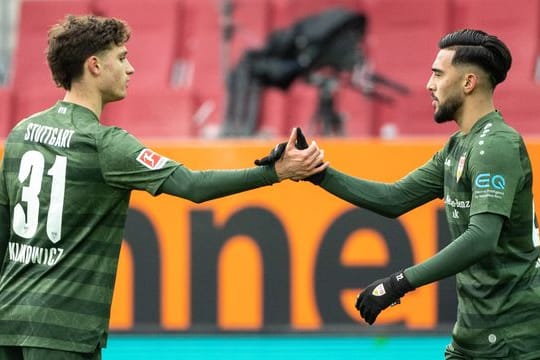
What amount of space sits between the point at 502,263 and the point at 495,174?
326mm

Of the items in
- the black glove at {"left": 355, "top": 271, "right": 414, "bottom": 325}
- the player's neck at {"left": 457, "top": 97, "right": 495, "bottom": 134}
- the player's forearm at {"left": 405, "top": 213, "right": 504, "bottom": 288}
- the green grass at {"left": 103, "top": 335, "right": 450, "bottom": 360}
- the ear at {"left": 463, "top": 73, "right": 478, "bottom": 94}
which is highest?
the ear at {"left": 463, "top": 73, "right": 478, "bottom": 94}

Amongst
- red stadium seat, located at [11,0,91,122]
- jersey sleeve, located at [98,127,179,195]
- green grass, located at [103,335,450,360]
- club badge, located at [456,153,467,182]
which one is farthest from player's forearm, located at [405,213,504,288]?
red stadium seat, located at [11,0,91,122]

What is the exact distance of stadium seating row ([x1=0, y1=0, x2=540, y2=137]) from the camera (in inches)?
391

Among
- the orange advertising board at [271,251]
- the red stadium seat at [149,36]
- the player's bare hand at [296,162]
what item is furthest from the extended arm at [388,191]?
the red stadium seat at [149,36]

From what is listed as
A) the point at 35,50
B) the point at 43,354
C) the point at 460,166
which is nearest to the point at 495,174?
the point at 460,166

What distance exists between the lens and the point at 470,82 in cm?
411

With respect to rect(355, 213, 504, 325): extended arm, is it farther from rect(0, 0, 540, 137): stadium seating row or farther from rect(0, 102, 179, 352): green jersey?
rect(0, 0, 540, 137): stadium seating row

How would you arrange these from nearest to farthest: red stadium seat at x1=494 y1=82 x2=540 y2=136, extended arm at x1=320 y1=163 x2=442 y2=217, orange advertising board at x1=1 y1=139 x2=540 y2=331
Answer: extended arm at x1=320 y1=163 x2=442 y2=217 → orange advertising board at x1=1 y1=139 x2=540 y2=331 → red stadium seat at x1=494 y1=82 x2=540 y2=136

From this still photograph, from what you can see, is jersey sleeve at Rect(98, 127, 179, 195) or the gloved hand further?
the gloved hand

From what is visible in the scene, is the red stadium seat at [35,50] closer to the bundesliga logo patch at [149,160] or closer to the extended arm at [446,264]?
the bundesliga logo patch at [149,160]

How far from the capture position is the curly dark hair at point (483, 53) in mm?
4082

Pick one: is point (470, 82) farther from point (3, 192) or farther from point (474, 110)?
point (3, 192)

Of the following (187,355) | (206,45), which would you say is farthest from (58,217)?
(206,45)

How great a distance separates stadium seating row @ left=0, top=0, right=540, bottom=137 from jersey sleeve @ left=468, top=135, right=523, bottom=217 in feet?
17.6
